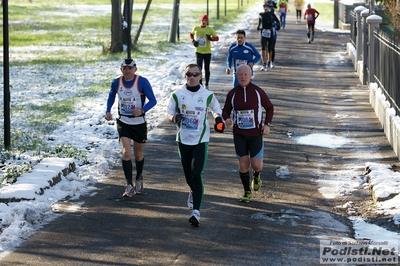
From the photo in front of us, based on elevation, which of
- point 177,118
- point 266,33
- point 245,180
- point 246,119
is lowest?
point 245,180

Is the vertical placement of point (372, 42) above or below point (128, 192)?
above

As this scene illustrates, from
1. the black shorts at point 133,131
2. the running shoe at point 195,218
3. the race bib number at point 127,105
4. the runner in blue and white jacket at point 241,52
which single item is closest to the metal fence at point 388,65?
the runner in blue and white jacket at point 241,52

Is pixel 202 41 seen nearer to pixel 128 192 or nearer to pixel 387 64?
pixel 387 64

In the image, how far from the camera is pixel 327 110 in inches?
703

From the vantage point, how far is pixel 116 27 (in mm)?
30641

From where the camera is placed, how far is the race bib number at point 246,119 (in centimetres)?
1024

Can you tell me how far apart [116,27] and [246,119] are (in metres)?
21.0

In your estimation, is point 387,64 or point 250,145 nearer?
point 250,145

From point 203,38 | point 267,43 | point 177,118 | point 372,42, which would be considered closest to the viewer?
point 177,118

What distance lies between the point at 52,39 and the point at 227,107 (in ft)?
94.5

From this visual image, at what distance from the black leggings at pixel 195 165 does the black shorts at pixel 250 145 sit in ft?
3.22

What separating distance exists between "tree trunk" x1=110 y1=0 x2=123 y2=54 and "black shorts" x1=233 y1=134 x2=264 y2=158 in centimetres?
2075

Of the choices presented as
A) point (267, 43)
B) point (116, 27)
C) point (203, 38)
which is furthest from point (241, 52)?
point (116, 27)

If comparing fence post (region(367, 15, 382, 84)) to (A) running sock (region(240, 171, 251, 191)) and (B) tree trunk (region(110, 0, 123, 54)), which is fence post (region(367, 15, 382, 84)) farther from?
(B) tree trunk (region(110, 0, 123, 54))
